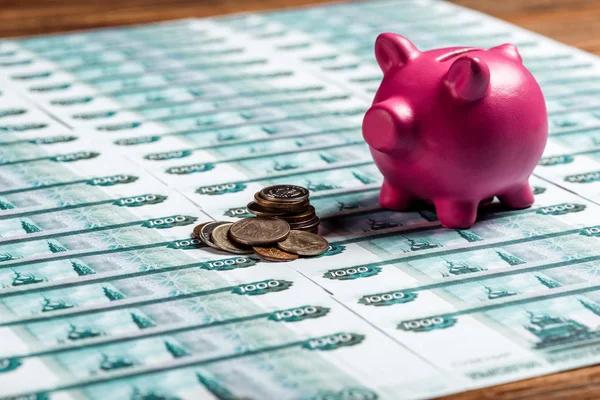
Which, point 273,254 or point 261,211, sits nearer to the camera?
point 273,254

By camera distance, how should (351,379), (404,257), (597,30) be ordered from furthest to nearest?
(597,30) → (404,257) → (351,379)

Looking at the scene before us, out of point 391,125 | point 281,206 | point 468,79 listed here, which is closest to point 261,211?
point 281,206

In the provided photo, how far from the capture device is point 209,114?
8.45 feet

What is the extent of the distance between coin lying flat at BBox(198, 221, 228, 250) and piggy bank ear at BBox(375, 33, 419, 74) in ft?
1.28

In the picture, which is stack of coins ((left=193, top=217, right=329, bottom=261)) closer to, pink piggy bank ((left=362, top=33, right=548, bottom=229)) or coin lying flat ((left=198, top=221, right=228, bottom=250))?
coin lying flat ((left=198, top=221, right=228, bottom=250))

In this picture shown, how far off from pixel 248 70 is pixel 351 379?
1.69 m

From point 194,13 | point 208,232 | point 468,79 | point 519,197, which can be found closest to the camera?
point 468,79

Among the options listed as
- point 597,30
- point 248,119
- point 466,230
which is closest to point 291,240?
point 466,230

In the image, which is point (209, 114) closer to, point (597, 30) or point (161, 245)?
point (161, 245)

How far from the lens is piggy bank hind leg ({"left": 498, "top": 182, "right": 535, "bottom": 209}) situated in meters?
1.91

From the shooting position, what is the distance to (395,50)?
185cm

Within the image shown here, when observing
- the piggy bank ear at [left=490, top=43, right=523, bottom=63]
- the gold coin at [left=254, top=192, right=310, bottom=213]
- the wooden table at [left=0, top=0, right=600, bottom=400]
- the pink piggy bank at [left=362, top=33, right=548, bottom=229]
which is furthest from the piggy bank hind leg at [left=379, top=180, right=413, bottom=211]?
the wooden table at [left=0, top=0, right=600, bottom=400]

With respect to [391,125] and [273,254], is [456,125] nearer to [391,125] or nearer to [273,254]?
[391,125]

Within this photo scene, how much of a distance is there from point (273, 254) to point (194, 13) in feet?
6.84
